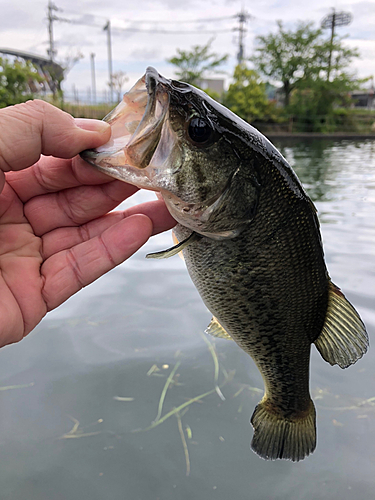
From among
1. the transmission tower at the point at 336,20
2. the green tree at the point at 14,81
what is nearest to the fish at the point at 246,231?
the green tree at the point at 14,81

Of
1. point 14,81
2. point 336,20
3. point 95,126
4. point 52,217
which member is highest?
point 336,20

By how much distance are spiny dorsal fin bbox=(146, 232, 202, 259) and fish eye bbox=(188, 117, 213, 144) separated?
37 centimetres

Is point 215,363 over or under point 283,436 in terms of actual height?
under

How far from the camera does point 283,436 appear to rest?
1.65 m

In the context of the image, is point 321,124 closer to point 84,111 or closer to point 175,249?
point 84,111

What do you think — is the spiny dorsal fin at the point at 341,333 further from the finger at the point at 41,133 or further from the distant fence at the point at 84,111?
the distant fence at the point at 84,111

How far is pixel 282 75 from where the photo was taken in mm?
34125

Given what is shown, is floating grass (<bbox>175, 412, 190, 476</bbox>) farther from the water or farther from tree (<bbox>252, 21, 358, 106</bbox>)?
tree (<bbox>252, 21, 358, 106</bbox>)

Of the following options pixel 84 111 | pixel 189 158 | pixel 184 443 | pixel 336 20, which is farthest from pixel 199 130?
pixel 336 20

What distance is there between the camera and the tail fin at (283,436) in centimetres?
160

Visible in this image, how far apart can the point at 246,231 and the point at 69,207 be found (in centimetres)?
92

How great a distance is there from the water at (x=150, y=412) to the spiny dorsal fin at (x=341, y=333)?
1.08 m

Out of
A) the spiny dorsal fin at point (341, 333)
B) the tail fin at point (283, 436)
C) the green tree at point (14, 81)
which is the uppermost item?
the green tree at point (14, 81)

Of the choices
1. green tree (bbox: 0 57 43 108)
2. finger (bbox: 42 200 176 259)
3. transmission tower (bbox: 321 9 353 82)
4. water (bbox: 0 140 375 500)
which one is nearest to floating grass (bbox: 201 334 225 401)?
water (bbox: 0 140 375 500)
